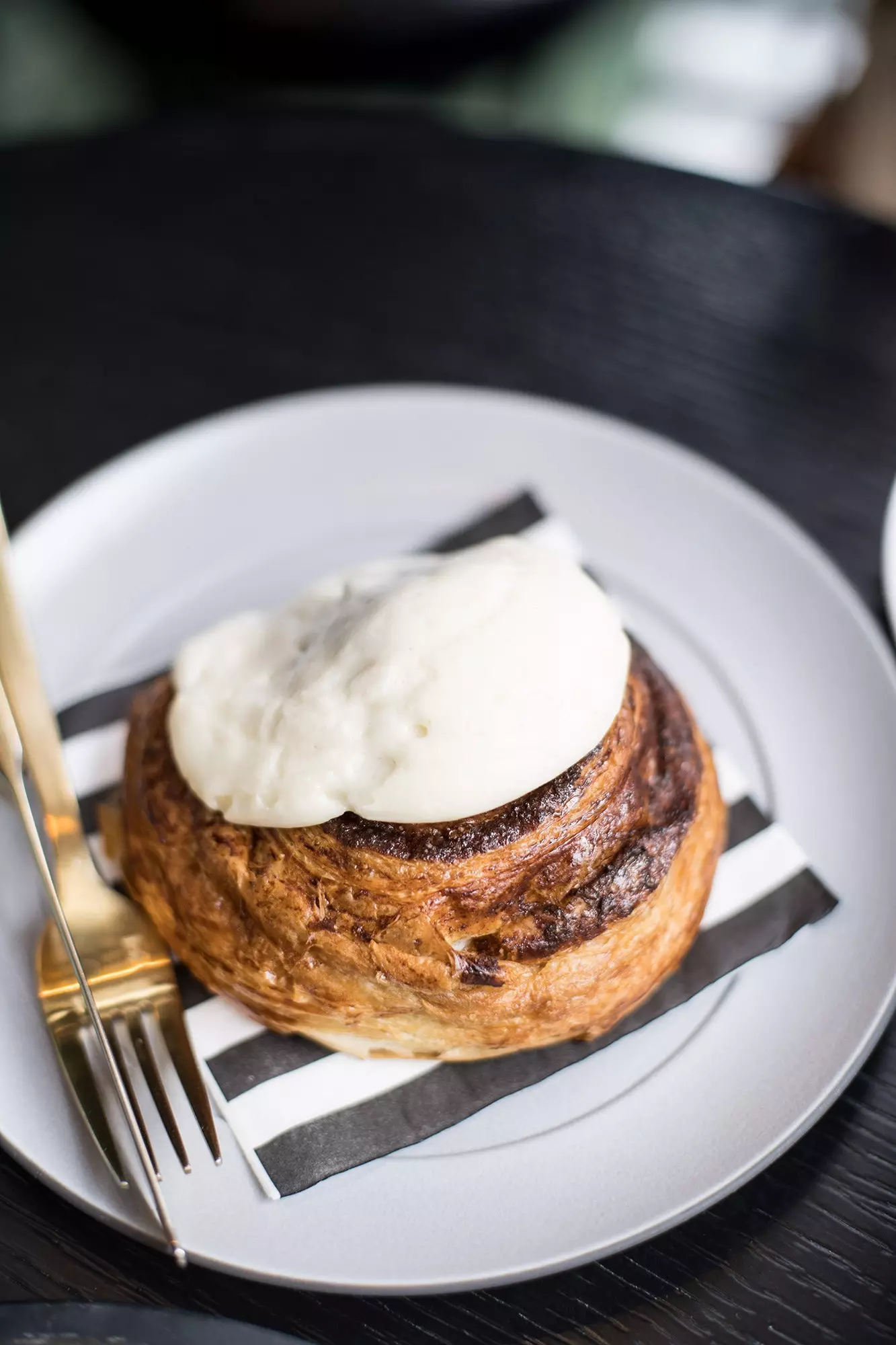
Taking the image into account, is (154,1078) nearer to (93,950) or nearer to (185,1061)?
(185,1061)

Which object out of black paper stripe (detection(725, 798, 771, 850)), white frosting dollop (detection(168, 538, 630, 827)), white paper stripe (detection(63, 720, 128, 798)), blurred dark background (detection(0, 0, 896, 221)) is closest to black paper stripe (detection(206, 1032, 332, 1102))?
white frosting dollop (detection(168, 538, 630, 827))

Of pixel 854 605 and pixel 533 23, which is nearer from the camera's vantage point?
pixel 854 605

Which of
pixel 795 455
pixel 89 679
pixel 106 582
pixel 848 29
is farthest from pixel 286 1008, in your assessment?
pixel 848 29

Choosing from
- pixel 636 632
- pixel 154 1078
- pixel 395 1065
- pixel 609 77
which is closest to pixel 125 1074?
pixel 154 1078

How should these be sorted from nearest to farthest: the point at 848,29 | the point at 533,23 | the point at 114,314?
the point at 114,314, the point at 533,23, the point at 848,29

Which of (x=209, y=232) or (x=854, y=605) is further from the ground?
(x=209, y=232)

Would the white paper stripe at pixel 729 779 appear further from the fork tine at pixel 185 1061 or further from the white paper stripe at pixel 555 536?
the fork tine at pixel 185 1061

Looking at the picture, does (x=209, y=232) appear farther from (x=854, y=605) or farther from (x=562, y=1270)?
(x=562, y=1270)
